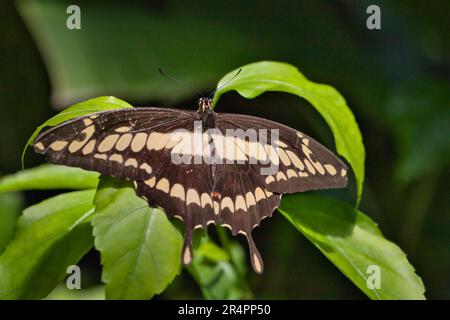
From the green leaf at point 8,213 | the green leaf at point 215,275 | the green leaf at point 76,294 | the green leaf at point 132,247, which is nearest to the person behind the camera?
the green leaf at point 132,247

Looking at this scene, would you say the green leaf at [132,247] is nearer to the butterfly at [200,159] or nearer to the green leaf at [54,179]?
the butterfly at [200,159]

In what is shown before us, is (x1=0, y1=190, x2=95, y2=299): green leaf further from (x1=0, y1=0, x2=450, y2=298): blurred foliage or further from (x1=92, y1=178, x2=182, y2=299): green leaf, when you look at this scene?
(x1=0, y1=0, x2=450, y2=298): blurred foliage

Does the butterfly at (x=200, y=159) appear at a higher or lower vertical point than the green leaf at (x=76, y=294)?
higher

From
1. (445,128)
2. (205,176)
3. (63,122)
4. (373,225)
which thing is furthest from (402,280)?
(445,128)

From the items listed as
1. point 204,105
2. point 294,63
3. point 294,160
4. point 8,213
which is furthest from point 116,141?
point 294,63

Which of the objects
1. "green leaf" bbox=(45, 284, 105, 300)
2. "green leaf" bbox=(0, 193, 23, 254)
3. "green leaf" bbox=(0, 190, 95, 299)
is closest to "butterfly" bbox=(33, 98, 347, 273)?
"green leaf" bbox=(0, 190, 95, 299)

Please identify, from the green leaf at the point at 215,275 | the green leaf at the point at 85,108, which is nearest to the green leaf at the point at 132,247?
the green leaf at the point at 85,108

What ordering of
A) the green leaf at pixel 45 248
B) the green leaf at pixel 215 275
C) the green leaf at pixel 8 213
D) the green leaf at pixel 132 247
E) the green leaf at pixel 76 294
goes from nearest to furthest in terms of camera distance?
the green leaf at pixel 132 247 → the green leaf at pixel 45 248 → the green leaf at pixel 215 275 → the green leaf at pixel 76 294 → the green leaf at pixel 8 213
